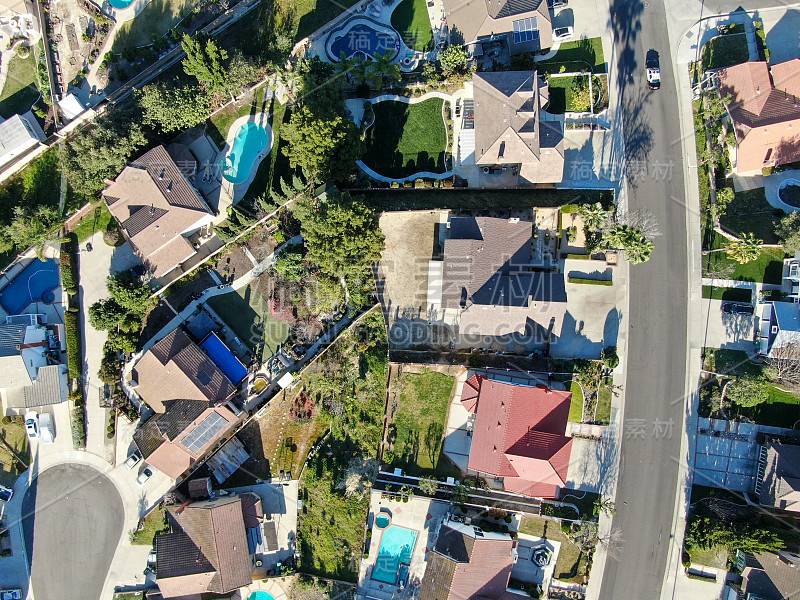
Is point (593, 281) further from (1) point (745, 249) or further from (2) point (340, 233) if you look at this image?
(2) point (340, 233)

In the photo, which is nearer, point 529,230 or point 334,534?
point 529,230

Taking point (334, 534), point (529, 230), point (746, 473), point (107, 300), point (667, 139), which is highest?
point (667, 139)

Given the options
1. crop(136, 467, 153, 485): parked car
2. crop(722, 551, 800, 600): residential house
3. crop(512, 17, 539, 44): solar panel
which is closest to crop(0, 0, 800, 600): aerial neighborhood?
crop(512, 17, 539, 44): solar panel

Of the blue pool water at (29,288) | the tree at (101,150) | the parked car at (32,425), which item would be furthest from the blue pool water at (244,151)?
the parked car at (32,425)

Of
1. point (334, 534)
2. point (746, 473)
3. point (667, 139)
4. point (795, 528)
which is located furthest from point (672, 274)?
point (334, 534)

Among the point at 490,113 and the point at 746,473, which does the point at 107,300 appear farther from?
the point at 746,473
